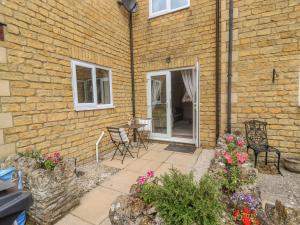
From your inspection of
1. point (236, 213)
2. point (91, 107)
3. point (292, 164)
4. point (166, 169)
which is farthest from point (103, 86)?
point (292, 164)

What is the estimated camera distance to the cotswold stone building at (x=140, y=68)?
246cm

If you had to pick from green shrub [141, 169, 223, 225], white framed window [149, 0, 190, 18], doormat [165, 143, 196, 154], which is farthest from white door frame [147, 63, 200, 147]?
green shrub [141, 169, 223, 225]

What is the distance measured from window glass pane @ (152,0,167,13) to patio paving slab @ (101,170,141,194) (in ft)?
15.1

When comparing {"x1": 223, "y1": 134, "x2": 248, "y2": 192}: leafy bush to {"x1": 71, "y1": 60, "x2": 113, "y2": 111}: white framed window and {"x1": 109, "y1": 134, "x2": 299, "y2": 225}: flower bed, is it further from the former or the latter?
{"x1": 71, "y1": 60, "x2": 113, "y2": 111}: white framed window

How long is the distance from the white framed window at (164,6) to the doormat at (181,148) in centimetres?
385

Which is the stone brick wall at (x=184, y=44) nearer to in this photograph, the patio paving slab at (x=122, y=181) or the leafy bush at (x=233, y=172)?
the leafy bush at (x=233, y=172)

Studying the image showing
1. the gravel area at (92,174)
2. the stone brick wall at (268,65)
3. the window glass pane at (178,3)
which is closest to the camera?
the gravel area at (92,174)

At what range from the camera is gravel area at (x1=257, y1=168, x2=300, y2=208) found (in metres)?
2.24

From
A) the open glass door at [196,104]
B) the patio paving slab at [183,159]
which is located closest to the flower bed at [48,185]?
the patio paving slab at [183,159]

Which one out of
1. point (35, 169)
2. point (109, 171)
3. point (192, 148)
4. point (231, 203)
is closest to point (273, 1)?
point (192, 148)

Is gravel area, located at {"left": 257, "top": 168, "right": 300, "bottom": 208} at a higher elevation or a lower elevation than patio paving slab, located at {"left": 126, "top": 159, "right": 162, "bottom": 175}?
lower

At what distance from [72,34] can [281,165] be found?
514 centimetres

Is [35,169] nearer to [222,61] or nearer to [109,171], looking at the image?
[109,171]

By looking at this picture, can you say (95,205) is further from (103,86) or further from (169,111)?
(169,111)
